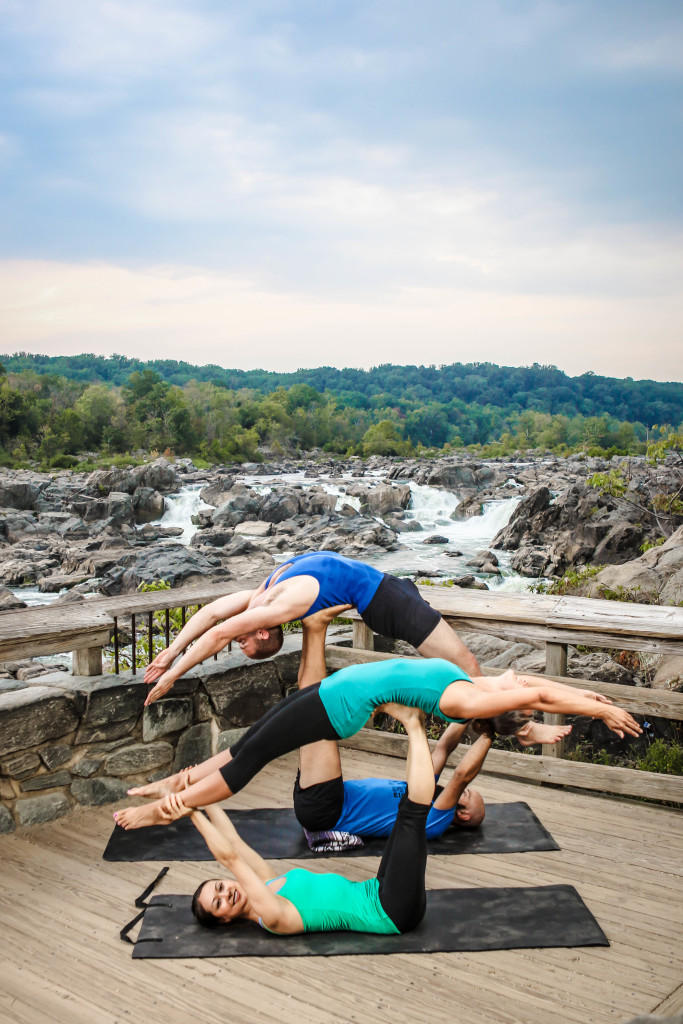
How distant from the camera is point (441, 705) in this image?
241 centimetres

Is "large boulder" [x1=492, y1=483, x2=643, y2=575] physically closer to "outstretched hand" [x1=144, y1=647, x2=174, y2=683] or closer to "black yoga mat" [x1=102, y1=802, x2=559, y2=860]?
"black yoga mat" [x1=102, y1=802, x2=559, y2=860]

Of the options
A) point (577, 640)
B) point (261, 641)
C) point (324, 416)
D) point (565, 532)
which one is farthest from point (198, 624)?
point (324, 416)

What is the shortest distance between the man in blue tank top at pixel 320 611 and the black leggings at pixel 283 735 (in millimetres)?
313

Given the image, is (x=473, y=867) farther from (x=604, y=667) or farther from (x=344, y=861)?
(x=604, y=667)

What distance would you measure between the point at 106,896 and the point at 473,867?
56.1 inches

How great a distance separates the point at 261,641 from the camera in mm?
2768

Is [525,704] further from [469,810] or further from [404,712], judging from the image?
[469,810]

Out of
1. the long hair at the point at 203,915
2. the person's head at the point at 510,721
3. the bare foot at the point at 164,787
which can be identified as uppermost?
the person's head at the point at 510,721

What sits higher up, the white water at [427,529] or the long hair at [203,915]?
the long hair at [203,915]

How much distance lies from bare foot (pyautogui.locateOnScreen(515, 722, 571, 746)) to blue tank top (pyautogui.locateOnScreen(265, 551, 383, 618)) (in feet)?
2.37

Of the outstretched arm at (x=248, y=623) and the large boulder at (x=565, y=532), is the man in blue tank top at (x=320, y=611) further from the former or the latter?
the large boulder at (x=565, y=532)

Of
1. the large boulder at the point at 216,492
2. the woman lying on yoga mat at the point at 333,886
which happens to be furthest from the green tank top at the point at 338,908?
the large boulder at the point at 216,492

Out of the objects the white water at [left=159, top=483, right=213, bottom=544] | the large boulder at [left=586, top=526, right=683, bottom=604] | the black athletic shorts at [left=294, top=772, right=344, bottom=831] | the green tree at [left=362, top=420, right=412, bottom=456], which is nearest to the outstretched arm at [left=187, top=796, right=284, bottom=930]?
the black athletic shorts at [left=294, top=772, right=344, bottom=831]

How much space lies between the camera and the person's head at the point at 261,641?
275cm
